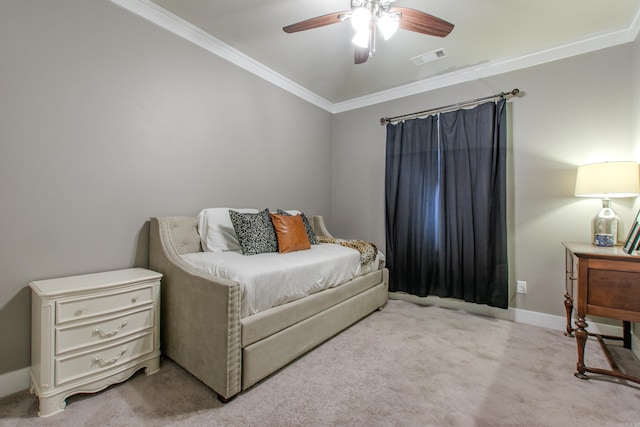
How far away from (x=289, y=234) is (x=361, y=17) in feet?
5.32

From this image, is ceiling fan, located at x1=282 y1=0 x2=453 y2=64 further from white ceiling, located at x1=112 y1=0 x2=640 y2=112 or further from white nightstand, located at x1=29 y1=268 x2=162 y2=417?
white nightstand, located at x1=29 y1=268 x2=162 y2=417

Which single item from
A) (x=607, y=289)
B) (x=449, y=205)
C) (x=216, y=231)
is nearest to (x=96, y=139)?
(x=216, y=231)

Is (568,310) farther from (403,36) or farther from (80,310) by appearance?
(80,310)

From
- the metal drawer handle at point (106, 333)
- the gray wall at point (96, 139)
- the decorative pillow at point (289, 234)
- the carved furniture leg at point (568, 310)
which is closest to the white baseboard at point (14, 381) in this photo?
the gray wall at point (96, 139)

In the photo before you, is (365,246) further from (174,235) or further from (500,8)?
(500,8)

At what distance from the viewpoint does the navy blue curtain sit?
279 centimetres

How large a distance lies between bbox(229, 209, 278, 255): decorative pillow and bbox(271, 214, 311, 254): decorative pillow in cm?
5

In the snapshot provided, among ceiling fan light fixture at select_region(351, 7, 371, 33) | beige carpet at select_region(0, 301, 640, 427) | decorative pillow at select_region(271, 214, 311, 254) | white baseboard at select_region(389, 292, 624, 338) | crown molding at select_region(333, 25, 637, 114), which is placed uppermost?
crown molding at select_region(333, 25, 637, 114)

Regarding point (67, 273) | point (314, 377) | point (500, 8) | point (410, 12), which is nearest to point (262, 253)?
point (314, 377)

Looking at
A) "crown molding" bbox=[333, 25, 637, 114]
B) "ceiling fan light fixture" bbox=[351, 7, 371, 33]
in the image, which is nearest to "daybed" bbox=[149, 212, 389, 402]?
"ceiling fan light fixture" bbox=[351, 7, 371, 33]

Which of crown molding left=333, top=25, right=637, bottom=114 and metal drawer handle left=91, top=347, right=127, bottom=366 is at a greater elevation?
crown molding left=333, top=25, right=637, bottom=114

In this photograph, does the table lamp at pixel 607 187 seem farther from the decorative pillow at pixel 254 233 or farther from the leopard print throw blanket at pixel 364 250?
the decorative pillow at pixel 254 233

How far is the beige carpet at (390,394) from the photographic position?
4.59 ft

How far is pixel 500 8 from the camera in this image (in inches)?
83.0
